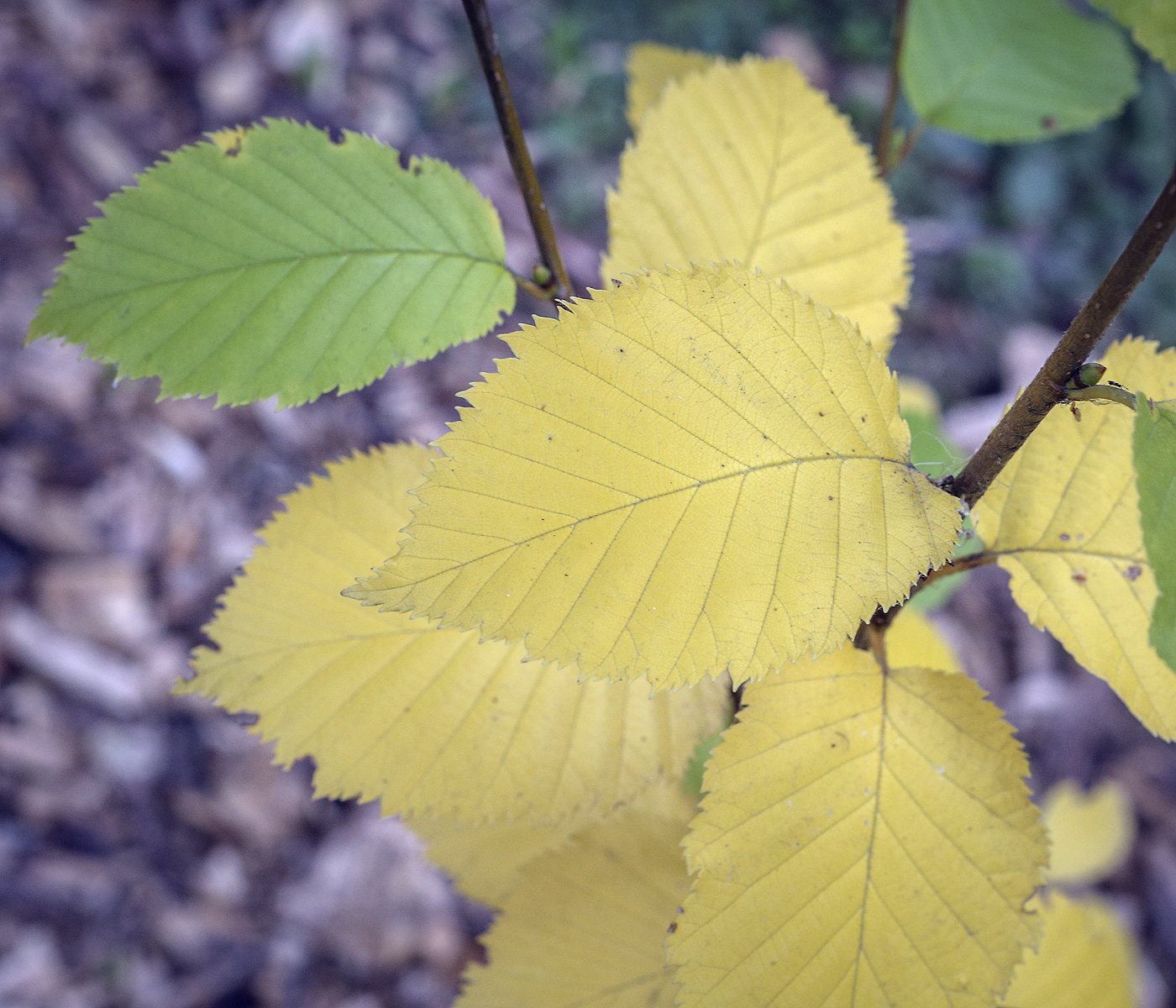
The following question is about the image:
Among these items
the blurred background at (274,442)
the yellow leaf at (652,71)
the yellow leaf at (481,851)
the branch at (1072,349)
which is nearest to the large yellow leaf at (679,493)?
the branch at (1072,349)

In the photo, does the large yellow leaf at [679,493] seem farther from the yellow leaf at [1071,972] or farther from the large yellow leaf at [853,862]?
the yellow leaf at [1071,972]

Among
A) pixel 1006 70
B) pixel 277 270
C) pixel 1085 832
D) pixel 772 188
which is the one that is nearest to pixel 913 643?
pixel 772 188

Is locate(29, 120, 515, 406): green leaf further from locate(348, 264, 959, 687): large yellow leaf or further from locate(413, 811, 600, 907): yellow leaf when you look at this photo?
locate(413, 811, 600, 907): yellow leaf

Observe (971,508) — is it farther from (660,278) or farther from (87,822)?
(87,822)

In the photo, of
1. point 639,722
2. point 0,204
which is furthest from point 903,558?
point 0,204

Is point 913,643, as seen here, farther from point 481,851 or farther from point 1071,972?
point 481,851

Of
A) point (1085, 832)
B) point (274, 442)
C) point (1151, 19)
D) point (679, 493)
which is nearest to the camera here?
point (1151, 19)
